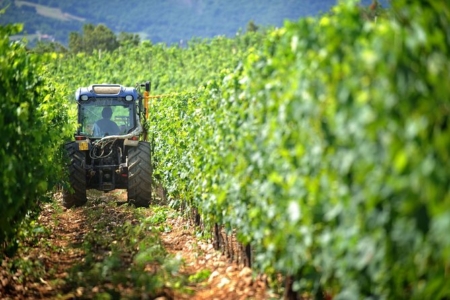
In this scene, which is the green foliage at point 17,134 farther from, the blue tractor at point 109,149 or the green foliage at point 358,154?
the blue tractor at point 109,149

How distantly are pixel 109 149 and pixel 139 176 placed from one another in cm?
133

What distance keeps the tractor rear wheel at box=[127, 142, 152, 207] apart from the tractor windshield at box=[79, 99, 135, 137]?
116cm

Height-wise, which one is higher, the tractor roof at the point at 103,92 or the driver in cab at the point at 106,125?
the tractor roof at the point at 103,92

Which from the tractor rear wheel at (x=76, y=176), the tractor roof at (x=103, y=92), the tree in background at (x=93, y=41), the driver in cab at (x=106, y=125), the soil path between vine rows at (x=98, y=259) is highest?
the tree in background at (x=93, y=41)

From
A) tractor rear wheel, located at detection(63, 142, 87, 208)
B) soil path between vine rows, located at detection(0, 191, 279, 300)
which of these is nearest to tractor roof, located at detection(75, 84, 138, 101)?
tractor rear wheel, located at detection(63, 142, 87, 208)

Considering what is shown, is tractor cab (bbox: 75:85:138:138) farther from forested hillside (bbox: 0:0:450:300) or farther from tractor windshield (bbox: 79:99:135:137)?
forested hillside (bbox: 0:0:450:300)

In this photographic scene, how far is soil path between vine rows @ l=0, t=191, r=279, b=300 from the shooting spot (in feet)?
22.5

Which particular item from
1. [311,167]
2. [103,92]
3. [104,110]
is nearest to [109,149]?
[104,110]

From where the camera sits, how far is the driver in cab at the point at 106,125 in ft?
48.4

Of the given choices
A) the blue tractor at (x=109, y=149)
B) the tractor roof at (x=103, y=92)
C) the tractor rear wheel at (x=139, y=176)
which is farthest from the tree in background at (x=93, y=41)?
the tractor rear wheel at (x=139, y=176)

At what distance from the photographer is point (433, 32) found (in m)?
3.96

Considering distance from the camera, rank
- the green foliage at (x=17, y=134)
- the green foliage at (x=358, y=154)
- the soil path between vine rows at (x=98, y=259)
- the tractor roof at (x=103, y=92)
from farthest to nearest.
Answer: the tractor roof at (x=103, y=92), the green foliage at (x=17, y=134), the soil path between vine rows at (x=98, y=259), the green foliage at (x=358, y=154)

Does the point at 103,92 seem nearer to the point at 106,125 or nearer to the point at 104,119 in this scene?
the point at 104,119

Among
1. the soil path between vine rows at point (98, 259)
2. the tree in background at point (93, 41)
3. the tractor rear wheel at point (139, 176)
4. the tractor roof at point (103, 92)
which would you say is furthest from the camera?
the tree in background at point (93, 41)
